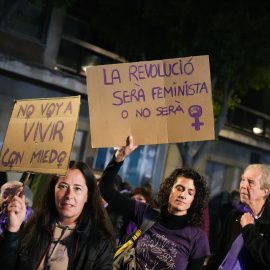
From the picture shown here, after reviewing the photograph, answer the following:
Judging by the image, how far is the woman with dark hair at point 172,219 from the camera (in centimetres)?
317

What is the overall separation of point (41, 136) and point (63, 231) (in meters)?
0.62

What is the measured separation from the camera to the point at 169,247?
317cm

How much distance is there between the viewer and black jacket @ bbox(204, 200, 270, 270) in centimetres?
309

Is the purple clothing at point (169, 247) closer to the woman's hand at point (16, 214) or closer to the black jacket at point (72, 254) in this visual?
the black jacket at point (72, 254)

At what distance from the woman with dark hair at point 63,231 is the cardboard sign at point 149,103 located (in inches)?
19.4

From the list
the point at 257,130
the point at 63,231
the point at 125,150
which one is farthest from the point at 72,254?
the point at 257,130

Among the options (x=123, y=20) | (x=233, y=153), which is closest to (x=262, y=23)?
(x=123, y=20)

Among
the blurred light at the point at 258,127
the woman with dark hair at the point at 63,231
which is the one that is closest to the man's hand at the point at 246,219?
the woman with dark hair at the point at 63,231

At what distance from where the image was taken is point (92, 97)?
10.2ft

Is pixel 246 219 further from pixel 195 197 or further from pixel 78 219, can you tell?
pixel 78 219

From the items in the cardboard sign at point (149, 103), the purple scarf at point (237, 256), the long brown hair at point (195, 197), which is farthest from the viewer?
the long brown hair at point (195, 197)

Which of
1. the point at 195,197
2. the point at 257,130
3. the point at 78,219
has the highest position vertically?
the point at 257,130

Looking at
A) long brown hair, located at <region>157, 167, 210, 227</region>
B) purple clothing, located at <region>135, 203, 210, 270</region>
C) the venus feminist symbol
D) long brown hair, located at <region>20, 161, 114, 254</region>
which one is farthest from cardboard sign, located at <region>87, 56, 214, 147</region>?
purple clothing, located at <region>135, 203, 210, 270</region>

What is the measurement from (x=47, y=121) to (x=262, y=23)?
9.98m
